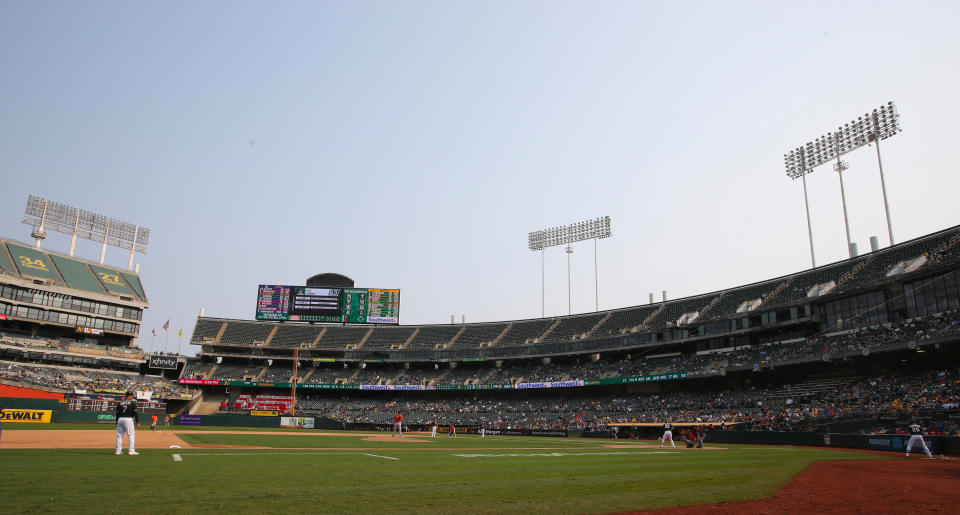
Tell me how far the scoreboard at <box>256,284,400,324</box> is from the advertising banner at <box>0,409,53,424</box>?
3581cm

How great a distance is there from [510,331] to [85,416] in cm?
5020

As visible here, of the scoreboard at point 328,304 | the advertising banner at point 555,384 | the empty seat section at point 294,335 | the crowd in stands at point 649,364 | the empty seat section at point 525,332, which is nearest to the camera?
the crowd in stands at point 649,364

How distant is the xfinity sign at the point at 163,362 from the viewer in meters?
78.1

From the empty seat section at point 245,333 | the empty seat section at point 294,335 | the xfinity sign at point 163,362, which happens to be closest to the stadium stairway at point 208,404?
the xfinity sign at point 163,362

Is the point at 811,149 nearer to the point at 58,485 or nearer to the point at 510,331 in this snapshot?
the point at 510,331

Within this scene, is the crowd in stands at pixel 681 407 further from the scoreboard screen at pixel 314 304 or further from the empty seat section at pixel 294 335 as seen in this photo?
the scoreboard screen at pixel 314 304

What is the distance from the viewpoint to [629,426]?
5006 centimetres

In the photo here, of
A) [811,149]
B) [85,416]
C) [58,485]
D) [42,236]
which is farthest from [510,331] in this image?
[58,485]

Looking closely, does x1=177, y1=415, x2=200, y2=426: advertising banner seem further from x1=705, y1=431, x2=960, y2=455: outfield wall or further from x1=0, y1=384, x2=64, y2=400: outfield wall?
x1=705, y1=431, x2=960, y2=455: outfield wall

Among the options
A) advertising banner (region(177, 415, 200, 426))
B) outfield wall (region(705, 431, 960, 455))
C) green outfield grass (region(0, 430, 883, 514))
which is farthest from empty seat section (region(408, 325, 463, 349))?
green outfield grass (region(0, 430, 883, 514))

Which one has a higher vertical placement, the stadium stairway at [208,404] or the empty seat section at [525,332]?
the empty seat section at [525,332]

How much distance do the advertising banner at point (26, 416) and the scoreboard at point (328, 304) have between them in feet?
117

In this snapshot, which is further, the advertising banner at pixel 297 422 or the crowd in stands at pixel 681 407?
the advertising banner at pixel 297 422

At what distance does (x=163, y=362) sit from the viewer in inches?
3086
